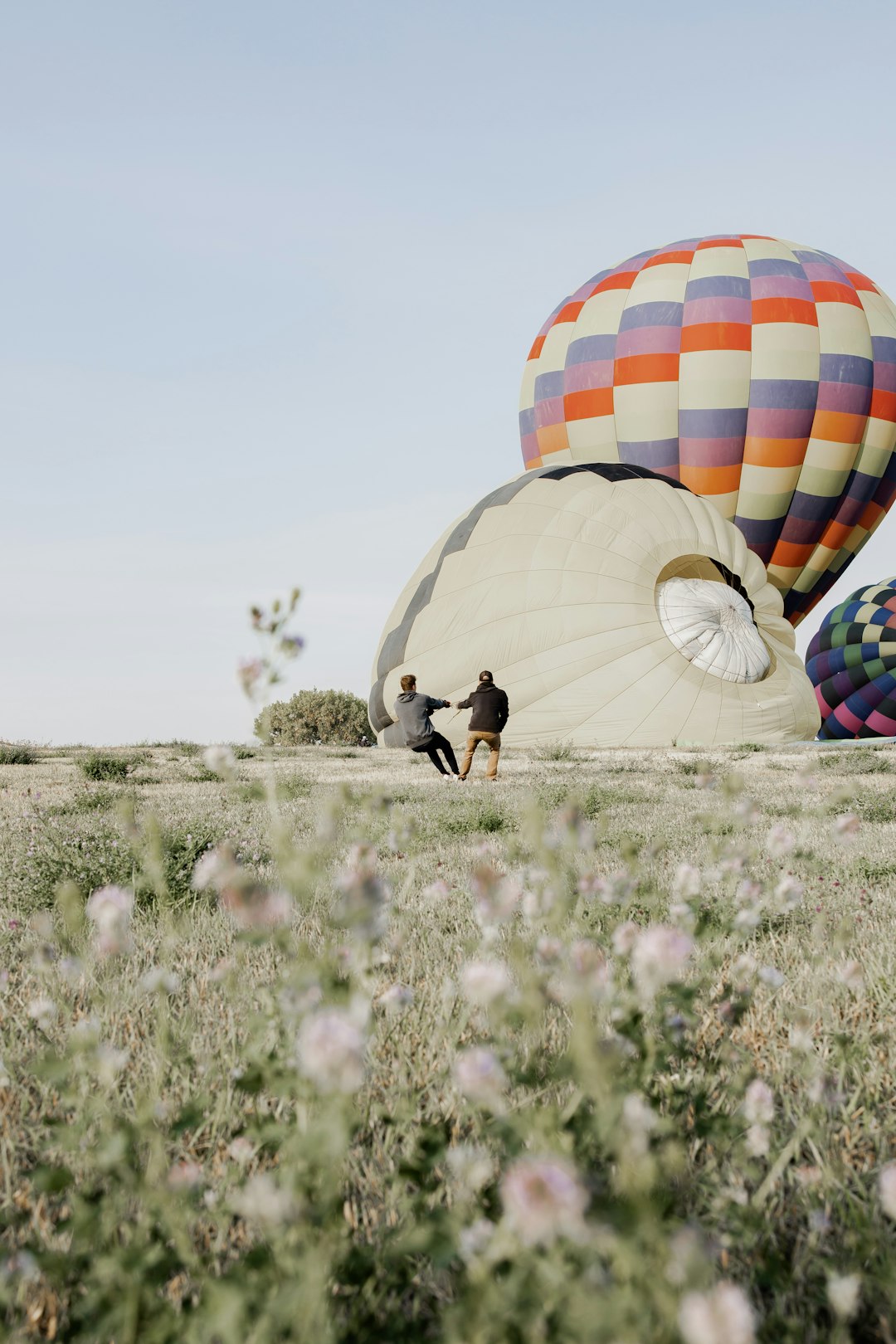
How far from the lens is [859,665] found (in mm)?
27000

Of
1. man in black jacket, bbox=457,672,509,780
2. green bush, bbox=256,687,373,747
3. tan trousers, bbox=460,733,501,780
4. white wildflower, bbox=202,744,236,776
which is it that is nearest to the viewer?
white wildflower, bbox=202,744,236,776

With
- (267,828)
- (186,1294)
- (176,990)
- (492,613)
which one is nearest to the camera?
(186,1294)

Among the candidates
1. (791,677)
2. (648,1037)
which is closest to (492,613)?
(791,677)

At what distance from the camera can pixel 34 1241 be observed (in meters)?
1.69

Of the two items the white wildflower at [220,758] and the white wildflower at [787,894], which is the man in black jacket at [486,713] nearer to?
the white wildflower at [787,894]

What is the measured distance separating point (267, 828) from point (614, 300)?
19.3 metres

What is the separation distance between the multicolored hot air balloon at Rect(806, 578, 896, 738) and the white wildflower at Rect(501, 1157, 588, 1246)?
28005mm

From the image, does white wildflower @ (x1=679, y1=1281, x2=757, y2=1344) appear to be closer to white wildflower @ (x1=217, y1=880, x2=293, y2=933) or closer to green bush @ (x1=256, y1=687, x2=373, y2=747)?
white wildflower @ (x1=217, y1=880, x2=293, y2=933)

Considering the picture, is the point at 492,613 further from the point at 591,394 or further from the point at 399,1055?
the point at 399,1055

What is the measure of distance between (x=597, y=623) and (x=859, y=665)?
46.0ft

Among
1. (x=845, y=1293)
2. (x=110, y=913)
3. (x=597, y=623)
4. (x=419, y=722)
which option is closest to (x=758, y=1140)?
(x=845, y=1293)

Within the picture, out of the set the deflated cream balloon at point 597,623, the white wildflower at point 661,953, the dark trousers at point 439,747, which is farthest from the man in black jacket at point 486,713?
the white wildflower at point 661,953

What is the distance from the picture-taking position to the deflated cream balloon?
1659 centimetres

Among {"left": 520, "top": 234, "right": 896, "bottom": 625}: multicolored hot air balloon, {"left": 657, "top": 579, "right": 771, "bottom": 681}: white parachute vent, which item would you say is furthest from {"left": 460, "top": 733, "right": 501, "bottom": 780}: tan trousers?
{"left": 520, "top": 234, "right": 896, "bottom": 625}: multicolored hot air balloon
